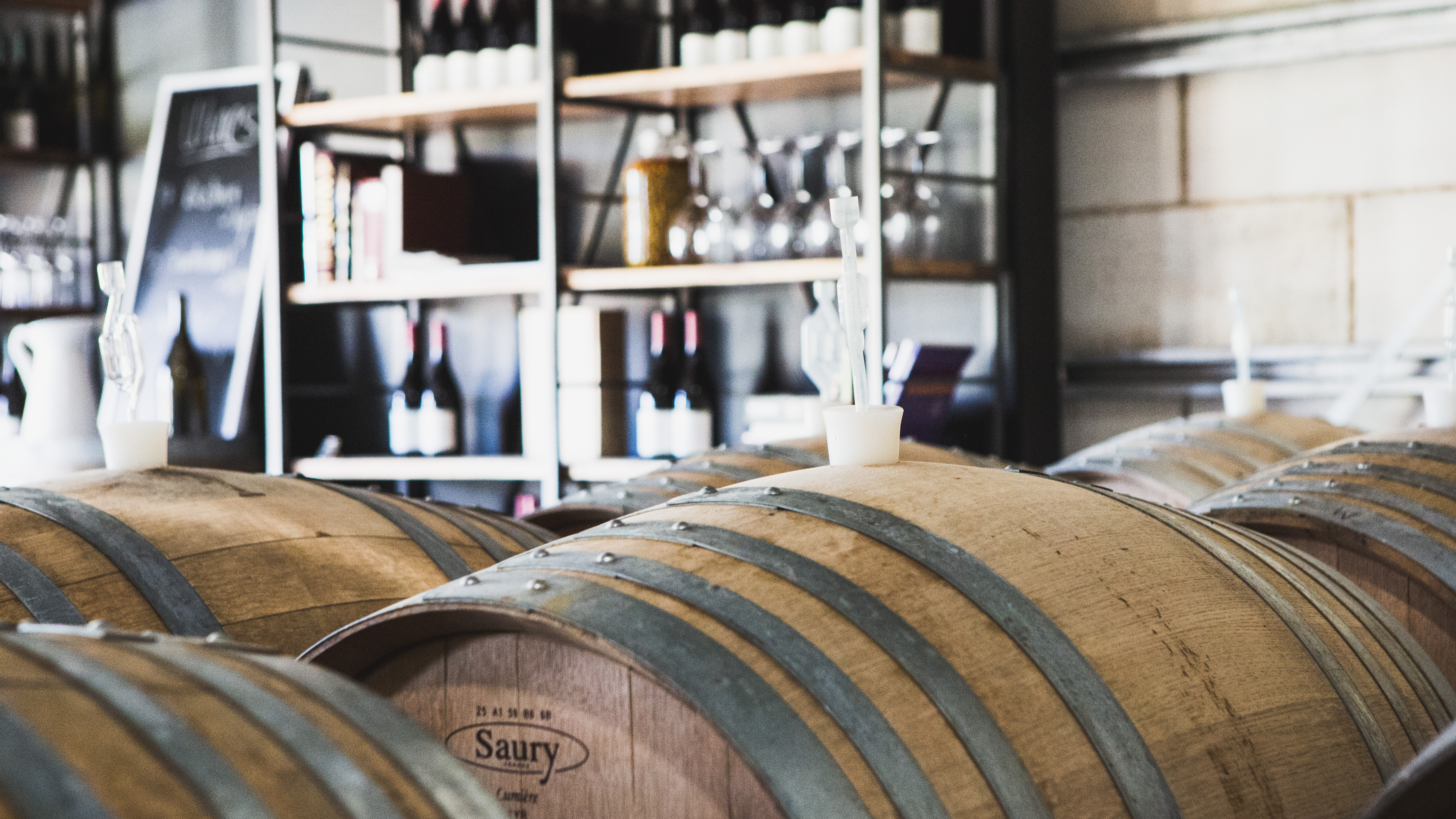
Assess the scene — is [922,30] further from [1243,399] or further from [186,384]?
[186,384]

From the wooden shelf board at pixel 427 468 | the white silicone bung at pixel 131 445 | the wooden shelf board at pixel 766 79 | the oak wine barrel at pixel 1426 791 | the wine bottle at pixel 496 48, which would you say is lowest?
the wooden shelf board at pixel 427 468

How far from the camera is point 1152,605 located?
105cm

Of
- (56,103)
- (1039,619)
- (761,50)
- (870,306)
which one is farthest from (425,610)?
(56,103)

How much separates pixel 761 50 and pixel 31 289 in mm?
3178

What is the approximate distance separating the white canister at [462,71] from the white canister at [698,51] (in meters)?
0.72

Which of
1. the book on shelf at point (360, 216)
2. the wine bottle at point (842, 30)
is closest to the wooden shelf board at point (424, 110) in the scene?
the book on shelf at point (360, 216)

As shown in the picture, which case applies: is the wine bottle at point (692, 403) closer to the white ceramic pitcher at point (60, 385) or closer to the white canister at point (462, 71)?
the white canister at point (462, 71)

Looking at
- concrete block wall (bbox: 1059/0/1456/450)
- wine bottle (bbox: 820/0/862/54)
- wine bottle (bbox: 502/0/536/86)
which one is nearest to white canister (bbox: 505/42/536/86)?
wine bottle (bbox: 502/0/536/86)

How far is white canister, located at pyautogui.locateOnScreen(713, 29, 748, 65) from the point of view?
3631 millimetres

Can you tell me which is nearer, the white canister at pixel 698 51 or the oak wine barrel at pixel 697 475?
the oak wine barrel at pixel 697 475

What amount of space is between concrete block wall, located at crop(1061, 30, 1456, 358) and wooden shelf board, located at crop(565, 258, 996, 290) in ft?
1.52

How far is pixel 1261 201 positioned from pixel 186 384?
11.2ft

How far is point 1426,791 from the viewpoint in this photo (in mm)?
703

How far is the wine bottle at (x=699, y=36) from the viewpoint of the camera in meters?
3.67
